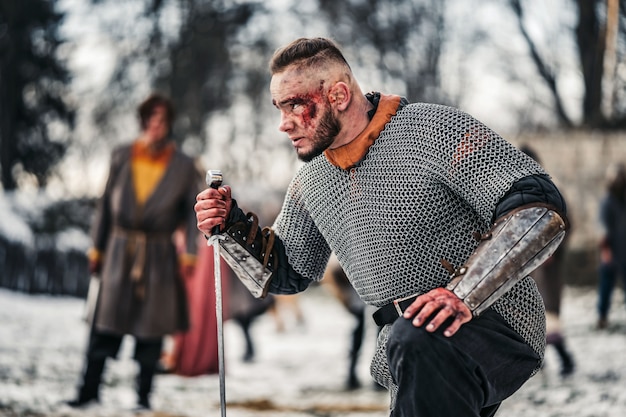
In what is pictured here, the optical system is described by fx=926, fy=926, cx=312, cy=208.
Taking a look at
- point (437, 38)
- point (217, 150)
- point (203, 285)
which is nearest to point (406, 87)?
point (437, 38)

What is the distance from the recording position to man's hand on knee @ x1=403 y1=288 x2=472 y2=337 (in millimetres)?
2332

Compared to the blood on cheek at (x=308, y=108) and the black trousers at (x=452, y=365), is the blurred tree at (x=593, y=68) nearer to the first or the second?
the blood on cheek at (x=308, y=108)

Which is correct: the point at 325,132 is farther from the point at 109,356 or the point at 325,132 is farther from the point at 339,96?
the point at 109,356

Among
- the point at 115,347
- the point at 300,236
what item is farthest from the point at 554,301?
the point at 300,236

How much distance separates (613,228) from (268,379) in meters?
4.25

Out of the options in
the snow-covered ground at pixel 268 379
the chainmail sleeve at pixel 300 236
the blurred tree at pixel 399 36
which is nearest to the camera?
the chainmail sleeve at pixel 300 236

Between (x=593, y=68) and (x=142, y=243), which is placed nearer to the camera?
(x=142, y=243)

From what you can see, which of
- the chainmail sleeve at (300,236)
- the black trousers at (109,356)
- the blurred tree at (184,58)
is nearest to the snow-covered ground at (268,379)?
the black trousers at (109,356)

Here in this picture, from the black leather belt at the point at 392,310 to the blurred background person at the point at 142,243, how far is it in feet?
10.3

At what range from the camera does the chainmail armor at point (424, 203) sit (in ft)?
8.15

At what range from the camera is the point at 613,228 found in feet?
30.6

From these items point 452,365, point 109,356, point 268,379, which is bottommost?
point 268,379

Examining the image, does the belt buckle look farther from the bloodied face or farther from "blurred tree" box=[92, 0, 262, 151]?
"blurred tree" box=[92, 0, 262, 151]

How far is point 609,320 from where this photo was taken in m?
10.5
